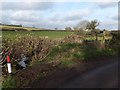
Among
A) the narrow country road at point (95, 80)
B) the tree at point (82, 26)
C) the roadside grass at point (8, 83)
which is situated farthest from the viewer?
the tree at point (82, 26)

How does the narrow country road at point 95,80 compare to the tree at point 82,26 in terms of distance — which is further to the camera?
the tree at point 82,26

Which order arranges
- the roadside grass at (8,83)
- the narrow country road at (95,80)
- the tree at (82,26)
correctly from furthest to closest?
the tree at (82,26)
the roadside grass at (8,83)
the narrow country road at (95,80)

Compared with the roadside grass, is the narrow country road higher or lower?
higher

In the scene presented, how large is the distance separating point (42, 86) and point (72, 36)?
14.1 meters

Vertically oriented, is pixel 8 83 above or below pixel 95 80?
below

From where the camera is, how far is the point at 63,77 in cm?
1134

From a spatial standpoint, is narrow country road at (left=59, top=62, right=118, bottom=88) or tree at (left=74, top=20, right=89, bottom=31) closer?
narrow country road at (left=59, top=62, right=118, bottom=88)

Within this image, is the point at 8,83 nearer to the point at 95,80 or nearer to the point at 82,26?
the point at 95,80

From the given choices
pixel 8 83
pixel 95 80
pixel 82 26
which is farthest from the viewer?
pixel 82 26

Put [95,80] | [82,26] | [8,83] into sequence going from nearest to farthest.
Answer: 1. [95,80]
2. [8,83]
3. [82,26]

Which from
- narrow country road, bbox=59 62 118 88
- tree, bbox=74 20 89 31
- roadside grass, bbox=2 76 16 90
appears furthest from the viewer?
tree, bbox=74 20 89 31

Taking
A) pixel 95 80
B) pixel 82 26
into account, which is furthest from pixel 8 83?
pixel 82 26

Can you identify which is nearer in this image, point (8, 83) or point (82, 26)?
point (8, 83)

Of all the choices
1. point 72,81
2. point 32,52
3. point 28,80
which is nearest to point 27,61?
point 32,52
